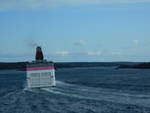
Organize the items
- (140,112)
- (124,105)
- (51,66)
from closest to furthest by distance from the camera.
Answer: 1. (140,112)
2. (124,105)
3. (51,66)

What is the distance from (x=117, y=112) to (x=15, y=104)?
10608 mm

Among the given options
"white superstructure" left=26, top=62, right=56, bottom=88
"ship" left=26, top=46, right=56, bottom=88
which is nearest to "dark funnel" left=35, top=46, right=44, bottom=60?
"ship" left=26, top=46, right=56, bottom=88

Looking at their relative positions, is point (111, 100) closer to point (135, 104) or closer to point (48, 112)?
point (135, 104)

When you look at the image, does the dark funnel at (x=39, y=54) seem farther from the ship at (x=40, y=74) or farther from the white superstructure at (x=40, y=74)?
the white superstructure at (x=40, y=74)

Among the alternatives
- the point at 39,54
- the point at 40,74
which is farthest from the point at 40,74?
the point at 39,54

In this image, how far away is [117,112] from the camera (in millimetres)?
29531

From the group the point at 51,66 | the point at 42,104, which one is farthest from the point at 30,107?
the point at 51,66

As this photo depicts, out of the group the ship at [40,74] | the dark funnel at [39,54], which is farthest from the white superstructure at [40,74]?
the dark funnel at [39,54]

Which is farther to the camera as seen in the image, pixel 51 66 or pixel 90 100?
pixel 51 66

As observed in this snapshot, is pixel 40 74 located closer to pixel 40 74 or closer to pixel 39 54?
pixel 40 74

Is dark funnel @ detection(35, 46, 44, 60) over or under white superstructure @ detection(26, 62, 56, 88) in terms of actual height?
over

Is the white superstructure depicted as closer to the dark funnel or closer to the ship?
the ship

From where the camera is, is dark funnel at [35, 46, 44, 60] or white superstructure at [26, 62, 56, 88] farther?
dark funnel at [35, 46, 44, 60]

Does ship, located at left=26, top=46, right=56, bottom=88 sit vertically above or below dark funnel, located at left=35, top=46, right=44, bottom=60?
below
